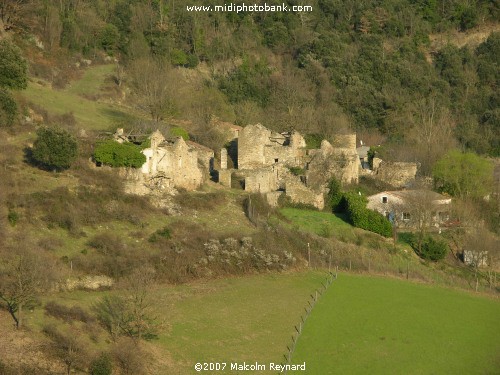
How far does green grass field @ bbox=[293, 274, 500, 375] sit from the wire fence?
0.18m

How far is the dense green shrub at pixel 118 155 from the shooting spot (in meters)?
36.1

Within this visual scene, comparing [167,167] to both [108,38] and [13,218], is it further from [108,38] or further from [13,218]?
[108,38]

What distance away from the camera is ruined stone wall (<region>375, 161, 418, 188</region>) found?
4497cm

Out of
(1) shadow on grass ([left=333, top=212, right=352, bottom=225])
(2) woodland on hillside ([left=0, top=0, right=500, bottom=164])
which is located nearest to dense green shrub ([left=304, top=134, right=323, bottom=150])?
(2) woodland on hillside ([left=0, top=0, right=500, bottom=164])

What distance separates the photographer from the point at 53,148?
34.1 meters

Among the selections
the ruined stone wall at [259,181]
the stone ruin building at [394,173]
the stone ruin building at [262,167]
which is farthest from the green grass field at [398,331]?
the stone ruin building at [394,173]

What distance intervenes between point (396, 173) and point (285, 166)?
6693 mm

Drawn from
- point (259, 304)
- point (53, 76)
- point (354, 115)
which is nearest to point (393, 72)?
point (354, 115)

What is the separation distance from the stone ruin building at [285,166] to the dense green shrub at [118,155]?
17.3 feet

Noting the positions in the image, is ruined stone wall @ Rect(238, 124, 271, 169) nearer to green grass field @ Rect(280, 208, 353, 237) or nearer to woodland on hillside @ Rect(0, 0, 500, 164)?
green grass field @ Rect(280, 208, 353, 237)

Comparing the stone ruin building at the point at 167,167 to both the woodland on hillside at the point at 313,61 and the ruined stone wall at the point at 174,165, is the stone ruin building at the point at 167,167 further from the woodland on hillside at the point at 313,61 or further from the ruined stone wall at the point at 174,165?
the woodland on hillside at the point at 313,61

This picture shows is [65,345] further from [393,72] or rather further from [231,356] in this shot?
[393,72]

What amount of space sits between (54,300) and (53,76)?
102 ft

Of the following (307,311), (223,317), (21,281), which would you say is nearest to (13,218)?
(21,281)
